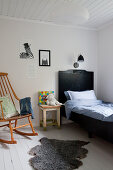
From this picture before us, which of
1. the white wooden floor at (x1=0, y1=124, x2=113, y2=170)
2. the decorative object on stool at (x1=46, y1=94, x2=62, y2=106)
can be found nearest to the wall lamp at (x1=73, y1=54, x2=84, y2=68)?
the decorative object on stool at (x1=46, y1=94, x2=62, y2=106)

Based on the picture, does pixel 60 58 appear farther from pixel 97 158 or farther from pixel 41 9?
pixel 97 158

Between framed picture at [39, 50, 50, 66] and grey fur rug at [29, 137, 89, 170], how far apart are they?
1743mm

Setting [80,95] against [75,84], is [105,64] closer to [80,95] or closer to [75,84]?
[75,84]

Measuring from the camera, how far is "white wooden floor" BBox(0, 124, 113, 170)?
2.15 m

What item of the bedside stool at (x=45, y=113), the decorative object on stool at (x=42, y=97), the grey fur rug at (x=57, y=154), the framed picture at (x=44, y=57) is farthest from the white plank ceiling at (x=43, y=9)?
the grey fur rug at (x=57, y=154)

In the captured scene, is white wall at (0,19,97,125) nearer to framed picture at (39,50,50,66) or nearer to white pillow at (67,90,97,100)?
framed picture at (39,50,50,66)

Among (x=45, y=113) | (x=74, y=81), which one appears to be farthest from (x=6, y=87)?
(x=74, y=81)

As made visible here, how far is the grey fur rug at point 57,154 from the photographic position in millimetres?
2119

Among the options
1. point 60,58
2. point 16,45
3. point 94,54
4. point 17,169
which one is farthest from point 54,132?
point 94,54

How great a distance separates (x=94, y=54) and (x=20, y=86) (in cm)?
213

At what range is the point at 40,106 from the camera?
3.70m

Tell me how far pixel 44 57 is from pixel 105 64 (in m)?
1.55

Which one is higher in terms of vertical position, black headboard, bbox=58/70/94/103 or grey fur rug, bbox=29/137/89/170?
black headboard, bbox=58/70/94/103

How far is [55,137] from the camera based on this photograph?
317 cm
